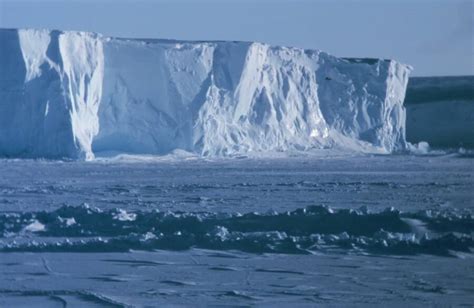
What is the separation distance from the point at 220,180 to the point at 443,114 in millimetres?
26302

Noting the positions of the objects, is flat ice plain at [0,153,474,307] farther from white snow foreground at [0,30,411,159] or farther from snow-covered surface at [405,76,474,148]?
snow-covered surface at [405,76,474,148]

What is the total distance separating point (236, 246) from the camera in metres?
7.35

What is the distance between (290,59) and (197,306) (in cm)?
2244

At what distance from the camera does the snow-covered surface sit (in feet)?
126

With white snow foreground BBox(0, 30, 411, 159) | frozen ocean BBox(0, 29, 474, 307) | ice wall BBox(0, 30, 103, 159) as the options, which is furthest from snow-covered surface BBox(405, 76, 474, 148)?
ice wall BBox(0, 30, 103, 159)

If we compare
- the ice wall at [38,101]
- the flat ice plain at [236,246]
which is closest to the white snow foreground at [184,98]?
the ice wall at [38,101]

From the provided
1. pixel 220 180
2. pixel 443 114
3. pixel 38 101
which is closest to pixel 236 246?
pixel 220 180

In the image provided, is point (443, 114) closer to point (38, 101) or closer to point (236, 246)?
point (38, 101)

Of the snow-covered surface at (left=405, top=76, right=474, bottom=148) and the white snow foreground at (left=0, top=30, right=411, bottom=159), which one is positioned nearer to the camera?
the white snow foreground at (left=0, top=30, right=411, bottom=159)

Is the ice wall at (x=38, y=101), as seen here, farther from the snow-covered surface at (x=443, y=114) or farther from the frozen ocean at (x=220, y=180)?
the snow-covered surface at (x=443, y=114)

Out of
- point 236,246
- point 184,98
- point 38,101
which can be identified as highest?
point 184,98

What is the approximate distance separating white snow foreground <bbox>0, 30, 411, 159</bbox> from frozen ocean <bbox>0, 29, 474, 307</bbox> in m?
0.05

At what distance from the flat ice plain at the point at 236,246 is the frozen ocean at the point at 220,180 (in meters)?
0.03

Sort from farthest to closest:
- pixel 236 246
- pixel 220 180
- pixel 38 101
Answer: pixel 38 101 < pixel 220 180 < pixel 236 246
